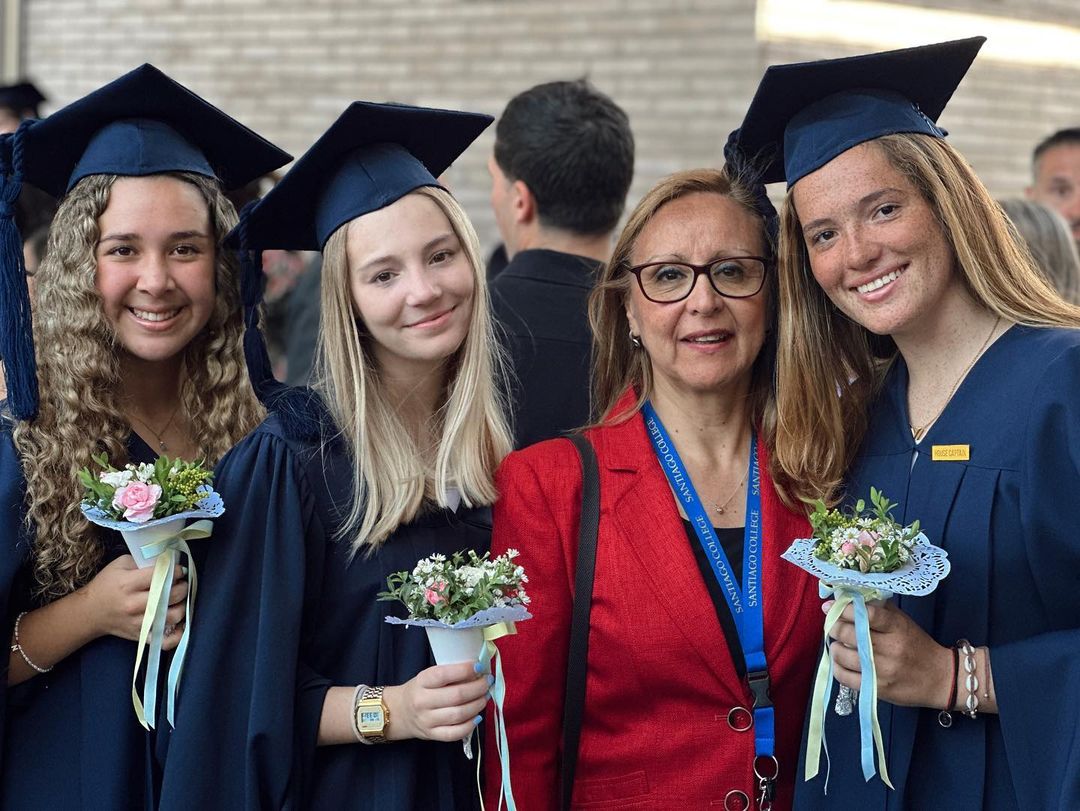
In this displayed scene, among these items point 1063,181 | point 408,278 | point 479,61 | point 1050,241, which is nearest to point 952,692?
point 408,278

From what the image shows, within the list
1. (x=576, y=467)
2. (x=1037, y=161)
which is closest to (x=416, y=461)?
(x=576, y=467)

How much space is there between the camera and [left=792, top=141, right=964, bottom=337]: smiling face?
2973 mm

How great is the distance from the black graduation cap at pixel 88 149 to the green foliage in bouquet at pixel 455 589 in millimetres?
1082

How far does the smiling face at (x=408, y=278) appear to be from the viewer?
312 cm

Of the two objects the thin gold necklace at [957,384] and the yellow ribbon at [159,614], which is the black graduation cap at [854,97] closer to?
the thin gold necklace at [957,384]

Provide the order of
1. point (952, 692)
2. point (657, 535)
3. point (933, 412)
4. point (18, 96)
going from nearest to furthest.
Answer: point (952, 692)
point (933, 412)
point (657, 535)
point (18, 96)

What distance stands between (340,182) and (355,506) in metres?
0.78

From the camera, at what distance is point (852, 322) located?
3.33 meters

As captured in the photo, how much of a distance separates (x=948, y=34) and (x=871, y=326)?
5.39 meters

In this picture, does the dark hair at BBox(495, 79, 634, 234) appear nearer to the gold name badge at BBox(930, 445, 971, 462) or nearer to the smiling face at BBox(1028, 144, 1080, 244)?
the gold name badge at BBox(930, 445, 971, 462)

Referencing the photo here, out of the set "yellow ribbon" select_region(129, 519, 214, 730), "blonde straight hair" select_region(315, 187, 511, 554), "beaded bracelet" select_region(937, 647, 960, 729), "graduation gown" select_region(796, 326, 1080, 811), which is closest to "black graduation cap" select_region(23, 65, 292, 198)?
"blonde straight hair" select_region(315, 187, 511, 554)

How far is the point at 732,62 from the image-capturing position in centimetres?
741

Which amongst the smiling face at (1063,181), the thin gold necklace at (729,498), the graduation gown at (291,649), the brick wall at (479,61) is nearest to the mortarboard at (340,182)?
the graduation gown at (291,649)

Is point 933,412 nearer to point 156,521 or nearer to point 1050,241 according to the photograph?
point 156,521
